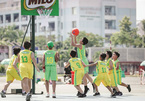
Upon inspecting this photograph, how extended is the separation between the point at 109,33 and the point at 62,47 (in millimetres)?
18466

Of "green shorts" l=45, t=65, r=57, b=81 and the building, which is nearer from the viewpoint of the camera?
"green shorts" l=45, t=65, r=57, b=81

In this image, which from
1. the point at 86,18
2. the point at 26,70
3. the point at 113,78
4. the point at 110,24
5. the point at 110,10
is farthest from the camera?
the point at 110,10

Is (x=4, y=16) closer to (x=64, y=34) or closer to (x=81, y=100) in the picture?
(x=64, y=34)

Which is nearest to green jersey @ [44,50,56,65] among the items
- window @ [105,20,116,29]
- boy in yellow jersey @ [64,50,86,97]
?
boy in yellow jersey @ [64,50,86,97]

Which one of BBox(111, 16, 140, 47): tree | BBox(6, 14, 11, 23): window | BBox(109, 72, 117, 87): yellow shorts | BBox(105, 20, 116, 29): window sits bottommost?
BBox(109, 72, 117, 87): yellow shorts

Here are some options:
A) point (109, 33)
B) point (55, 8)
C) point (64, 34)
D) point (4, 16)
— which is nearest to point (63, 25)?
point (64, 34)

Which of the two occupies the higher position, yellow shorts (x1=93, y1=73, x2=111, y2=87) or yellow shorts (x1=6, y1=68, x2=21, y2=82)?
yellow shorts (x1=6, y1=68, x2=21, y2=82)

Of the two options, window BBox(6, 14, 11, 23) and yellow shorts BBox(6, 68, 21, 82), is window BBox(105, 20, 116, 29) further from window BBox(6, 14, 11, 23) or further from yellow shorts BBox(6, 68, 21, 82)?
yellow shorts BBox(6, 68, 21, 82)

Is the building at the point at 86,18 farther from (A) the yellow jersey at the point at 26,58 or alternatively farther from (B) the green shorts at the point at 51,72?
(A) the yellow jersey at the point at 26,58

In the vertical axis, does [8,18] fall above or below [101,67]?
above

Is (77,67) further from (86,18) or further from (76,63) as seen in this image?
(86,18)

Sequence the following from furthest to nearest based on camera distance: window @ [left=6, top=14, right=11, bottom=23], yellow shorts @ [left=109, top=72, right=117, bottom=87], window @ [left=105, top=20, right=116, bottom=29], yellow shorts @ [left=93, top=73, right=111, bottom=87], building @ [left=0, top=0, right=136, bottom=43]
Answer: window @ [left=6, top=14, right=11, bottom=23]
window @ [left=105, top=20, right=116, bottom=29]
building @ [left=0, top=0, right=136, bottom=43]
yellow shorts @ [left=109, top=72, right=117, bottom=87]
yellow shorts @ [left=93, top=73, right=111, bottom=87]

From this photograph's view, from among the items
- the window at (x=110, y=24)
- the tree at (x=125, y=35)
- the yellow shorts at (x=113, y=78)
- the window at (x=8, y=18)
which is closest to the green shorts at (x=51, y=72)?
the yellow shorts at (x=113, y=78)

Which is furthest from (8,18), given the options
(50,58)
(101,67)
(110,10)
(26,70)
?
(26,70)
